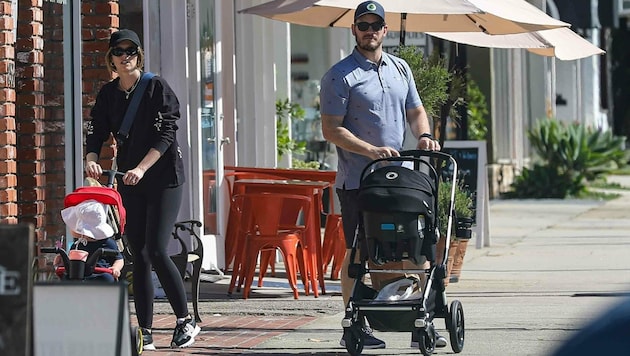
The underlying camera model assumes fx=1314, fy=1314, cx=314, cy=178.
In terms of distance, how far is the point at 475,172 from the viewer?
1278 centimetres

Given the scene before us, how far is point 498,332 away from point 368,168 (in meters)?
1.62

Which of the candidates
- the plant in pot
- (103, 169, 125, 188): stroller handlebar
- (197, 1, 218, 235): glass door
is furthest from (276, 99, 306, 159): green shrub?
(103, 169, 125, 188): stroller handlebar

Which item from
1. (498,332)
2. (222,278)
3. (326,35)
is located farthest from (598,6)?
(498,332)

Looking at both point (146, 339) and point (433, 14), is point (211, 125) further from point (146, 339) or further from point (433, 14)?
A: point (146, 339)

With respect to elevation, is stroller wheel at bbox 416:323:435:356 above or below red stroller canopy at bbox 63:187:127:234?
below

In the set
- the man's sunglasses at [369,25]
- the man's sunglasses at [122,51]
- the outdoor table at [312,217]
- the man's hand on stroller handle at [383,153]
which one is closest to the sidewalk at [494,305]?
the outdoor table at [312,217]

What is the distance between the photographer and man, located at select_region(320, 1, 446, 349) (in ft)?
23.1

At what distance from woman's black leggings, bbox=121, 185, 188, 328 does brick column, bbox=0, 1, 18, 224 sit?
1203 millimetres

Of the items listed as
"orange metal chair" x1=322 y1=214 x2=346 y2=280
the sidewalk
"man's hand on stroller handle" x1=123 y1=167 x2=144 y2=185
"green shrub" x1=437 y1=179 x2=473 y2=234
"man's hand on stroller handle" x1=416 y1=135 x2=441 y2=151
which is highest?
"man's hand on stroller handle" x1=416 y1=135 x2=441 y2=151

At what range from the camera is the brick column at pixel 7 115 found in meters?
7.73

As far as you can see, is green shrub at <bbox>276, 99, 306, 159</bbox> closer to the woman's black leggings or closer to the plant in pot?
the plant in pot

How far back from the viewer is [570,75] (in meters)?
26.7

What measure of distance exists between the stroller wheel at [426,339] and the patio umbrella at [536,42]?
3.72 meters

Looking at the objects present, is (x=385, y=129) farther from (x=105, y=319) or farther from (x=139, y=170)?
(x=105, y=319)
